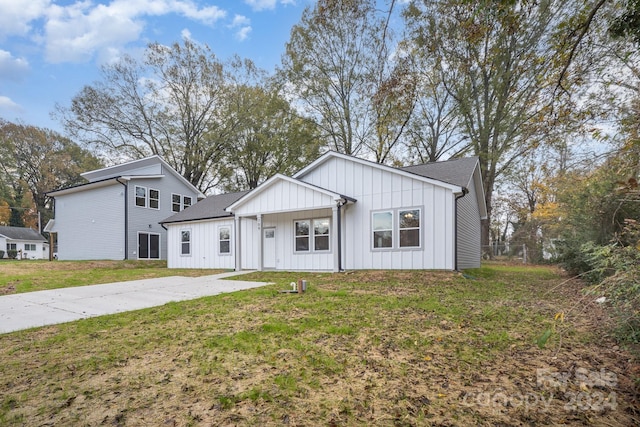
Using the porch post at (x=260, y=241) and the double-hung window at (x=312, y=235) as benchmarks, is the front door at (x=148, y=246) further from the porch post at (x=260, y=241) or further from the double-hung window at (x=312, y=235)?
the double-hung window at (x=312, y=235)

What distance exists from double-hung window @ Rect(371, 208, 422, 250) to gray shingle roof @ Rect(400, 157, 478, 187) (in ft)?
5.46

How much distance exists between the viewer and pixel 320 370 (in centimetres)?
299

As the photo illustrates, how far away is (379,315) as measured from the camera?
4973 millimetres

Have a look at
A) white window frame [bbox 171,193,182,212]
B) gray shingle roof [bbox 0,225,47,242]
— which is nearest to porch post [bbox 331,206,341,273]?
white window frame [bbox 171,193,182,212]

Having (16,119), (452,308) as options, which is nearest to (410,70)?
(452,308)

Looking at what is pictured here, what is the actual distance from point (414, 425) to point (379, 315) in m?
2.88

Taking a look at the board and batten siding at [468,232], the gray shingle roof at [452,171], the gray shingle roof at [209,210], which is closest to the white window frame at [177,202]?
the gray shingle roof at [209,210]

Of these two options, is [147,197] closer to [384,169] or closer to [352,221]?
[352,221]

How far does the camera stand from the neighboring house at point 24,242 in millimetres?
34344

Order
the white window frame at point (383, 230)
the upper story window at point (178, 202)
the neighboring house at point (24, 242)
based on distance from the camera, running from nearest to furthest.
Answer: the white window frame at point (383, 230) → the upper story window at point (178, 202) → the neighboring house at point (24, 242)

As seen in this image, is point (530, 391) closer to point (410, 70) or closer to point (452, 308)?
point (452, 308)

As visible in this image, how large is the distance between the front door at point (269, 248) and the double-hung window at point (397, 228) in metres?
4.77

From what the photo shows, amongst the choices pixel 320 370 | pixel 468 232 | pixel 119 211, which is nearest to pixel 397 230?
pixel 468 232

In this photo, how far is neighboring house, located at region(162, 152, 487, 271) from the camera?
10.3m
